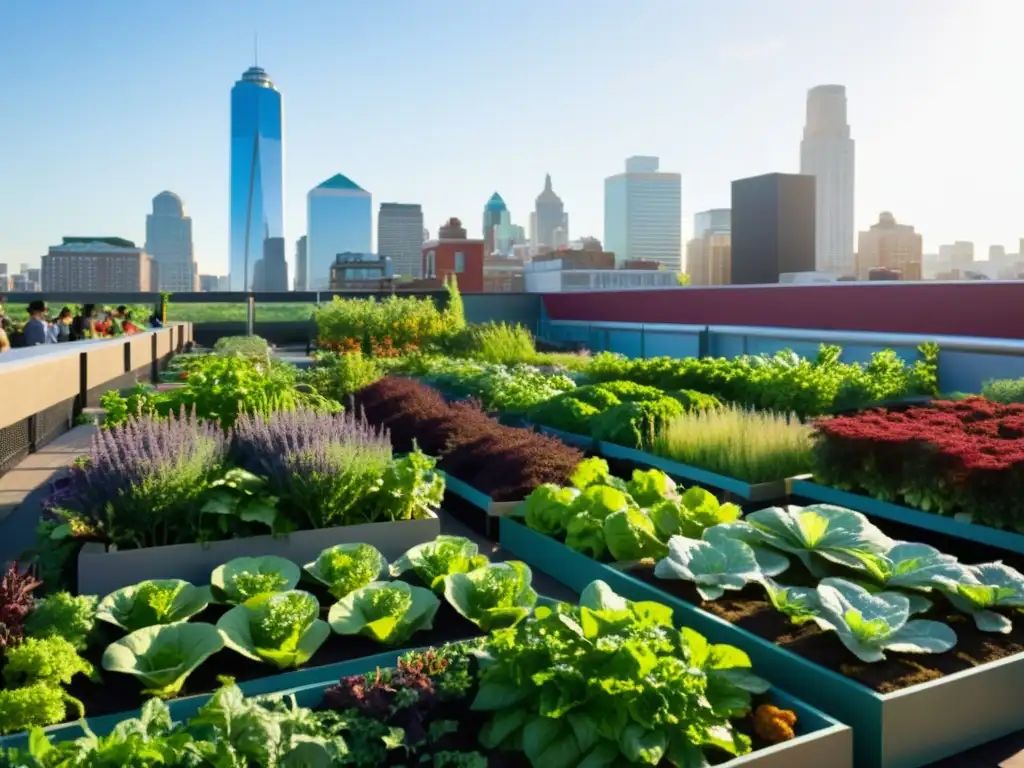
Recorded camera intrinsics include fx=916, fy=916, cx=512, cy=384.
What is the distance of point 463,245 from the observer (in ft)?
246

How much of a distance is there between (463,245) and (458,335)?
59720 millimetres

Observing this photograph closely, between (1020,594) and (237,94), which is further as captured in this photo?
(237,94)

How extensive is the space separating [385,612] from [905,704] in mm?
1804

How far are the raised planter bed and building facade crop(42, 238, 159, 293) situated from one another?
109368mm

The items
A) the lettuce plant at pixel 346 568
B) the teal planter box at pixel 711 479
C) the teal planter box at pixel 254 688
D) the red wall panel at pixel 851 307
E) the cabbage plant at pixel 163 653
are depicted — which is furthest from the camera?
the red wall panel at pixel 851 307

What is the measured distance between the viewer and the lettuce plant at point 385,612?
3363mm

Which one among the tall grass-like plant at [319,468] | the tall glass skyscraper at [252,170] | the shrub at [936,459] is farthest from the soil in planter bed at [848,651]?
the tall glass skyscraper at [252,170]

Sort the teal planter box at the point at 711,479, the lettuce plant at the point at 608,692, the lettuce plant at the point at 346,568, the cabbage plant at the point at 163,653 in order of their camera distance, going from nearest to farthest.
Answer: the lettuce plant at the point at 608,692 → the cabbage plant at the point at 163,653 → the lettuce plant at the point at 346,568 → the teal planter box at the point at 711,479

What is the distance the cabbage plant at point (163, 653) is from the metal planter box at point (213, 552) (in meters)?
0.81

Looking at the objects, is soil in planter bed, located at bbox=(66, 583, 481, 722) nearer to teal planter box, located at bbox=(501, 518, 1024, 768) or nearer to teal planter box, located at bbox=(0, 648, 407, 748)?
teal planter box, located at bbox=(0, 648, 407, 748)

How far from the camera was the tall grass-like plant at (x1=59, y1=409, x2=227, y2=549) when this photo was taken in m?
4.13

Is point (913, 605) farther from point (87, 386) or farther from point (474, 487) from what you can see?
point (87, 386)

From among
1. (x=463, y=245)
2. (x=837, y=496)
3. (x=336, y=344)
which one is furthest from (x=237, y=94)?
(x=837, y=496)

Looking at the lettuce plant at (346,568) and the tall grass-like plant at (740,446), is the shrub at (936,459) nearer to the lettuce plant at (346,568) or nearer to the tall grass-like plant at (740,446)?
the tall grass-like plant at (740,446)
